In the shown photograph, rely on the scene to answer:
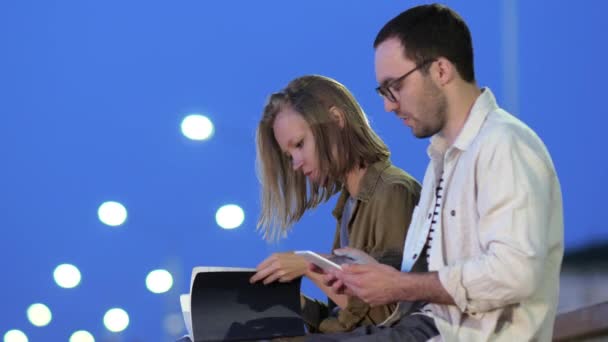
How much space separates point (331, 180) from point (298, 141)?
11 cm

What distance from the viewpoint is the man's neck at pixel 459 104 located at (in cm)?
168

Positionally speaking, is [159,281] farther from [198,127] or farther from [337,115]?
[337,115]

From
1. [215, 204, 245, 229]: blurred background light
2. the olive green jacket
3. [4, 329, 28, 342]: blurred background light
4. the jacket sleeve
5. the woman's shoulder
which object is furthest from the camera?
[4, 329, 28, 342]: blurred background light

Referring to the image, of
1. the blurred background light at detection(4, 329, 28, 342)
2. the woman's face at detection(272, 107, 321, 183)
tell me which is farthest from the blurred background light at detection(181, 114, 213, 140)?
the woman's face at detection(272, 107, 321, 183)

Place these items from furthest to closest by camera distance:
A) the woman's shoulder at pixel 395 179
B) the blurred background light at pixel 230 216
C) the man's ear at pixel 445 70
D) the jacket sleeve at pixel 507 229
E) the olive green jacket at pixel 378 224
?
→ the blurred background light at pixel 230 216 → the woman's shoulder at pixel 395 179 → the olive green jacket at pixel 378 224 → the man's ear at pixel 445 70 → the jacket sleeve at pixel 507 229

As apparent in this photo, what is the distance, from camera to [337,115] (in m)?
2.15

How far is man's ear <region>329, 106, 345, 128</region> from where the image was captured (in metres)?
2.14

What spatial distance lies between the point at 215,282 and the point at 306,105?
0.52 m

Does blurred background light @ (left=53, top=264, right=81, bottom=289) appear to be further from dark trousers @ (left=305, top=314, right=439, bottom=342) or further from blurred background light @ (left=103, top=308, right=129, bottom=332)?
dark trousers @ (left=305, top=314, right=439, bottom=342)

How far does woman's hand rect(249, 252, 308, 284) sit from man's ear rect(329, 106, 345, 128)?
1.34 ft

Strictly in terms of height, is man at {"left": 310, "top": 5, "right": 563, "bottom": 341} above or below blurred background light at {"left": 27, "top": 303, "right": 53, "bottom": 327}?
above

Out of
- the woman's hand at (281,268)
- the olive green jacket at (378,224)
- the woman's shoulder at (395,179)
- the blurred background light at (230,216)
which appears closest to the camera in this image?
the woman's hand at (281,268)

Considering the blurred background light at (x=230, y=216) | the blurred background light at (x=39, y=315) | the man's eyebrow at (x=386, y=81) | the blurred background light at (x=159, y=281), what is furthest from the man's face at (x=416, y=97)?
the blurred background light at (x=39, y=315)

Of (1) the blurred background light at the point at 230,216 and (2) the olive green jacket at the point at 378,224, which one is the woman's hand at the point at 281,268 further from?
(1) the blurred background light at the point at 230,216
